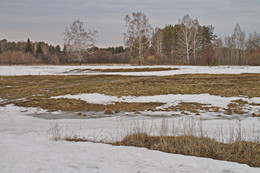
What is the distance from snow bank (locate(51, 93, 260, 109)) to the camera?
52.7 feet

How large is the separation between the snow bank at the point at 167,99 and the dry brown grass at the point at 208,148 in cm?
930

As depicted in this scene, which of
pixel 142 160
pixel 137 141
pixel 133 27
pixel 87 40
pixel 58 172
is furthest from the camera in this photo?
pixel 87 40

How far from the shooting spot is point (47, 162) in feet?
14.7

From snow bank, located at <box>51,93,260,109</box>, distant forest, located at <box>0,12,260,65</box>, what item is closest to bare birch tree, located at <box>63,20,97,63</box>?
distant forest, located at <box>0,12,260,65</box>

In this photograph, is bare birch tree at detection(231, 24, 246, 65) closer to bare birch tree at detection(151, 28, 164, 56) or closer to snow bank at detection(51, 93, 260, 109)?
bare birch tree at detection(151, 28, 164, 56)

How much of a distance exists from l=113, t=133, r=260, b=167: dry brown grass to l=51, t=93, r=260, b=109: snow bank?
9298 millimetres

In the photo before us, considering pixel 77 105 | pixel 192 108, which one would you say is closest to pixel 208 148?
pixel 192 108

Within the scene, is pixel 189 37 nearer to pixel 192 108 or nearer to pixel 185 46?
pixel 185 46

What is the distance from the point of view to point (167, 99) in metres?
17.5

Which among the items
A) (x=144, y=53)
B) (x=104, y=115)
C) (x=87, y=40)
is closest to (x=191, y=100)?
(x=104, y=115)

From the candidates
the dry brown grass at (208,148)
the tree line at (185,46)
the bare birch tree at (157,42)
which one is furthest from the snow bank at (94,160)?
the bare birch tree at (157,42)

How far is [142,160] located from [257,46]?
100 metres

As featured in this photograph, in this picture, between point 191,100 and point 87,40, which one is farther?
point 87,40

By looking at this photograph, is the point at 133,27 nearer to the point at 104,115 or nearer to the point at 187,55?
the point at 187,55
